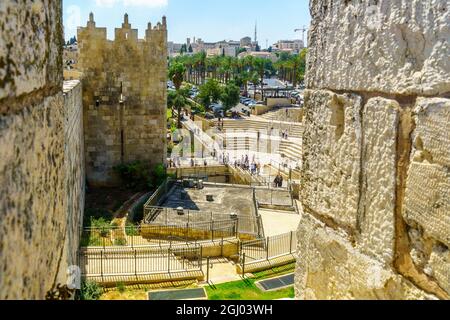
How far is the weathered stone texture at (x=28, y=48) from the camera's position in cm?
124

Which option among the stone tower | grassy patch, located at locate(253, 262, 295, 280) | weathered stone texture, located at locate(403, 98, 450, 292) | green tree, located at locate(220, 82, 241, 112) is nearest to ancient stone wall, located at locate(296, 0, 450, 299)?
weathered stone texture, located at locate(403, 98, 450, 292)

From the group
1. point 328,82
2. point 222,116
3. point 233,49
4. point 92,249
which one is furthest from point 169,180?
point 233,49

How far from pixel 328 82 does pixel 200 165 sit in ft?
74.0

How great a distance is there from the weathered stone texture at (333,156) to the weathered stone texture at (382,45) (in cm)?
9

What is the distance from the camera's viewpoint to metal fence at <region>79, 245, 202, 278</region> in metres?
10.8

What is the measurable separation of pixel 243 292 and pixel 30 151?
373 inches

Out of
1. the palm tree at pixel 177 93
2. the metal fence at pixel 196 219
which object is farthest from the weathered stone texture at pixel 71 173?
the palm tree at pixel 177 93

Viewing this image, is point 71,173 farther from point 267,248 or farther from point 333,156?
point 333,156

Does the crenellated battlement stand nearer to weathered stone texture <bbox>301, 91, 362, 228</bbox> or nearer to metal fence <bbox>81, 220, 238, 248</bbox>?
metal fence <bbox>81, 220, 238, 248</bbox>

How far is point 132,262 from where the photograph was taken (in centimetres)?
1127

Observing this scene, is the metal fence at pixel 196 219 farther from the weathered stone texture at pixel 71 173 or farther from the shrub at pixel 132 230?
the weathered stone texture at pixel 71 173

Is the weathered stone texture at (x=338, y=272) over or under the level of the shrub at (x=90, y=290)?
over

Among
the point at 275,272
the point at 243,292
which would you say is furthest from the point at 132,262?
the point at 275,272

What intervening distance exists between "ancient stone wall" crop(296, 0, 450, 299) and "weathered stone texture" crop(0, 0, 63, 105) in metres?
1.24
